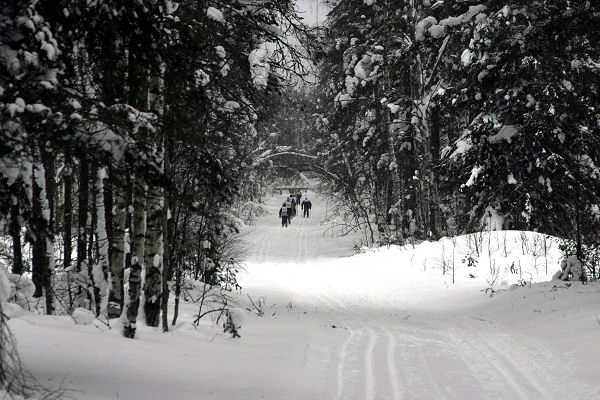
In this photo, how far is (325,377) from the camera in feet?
20.4

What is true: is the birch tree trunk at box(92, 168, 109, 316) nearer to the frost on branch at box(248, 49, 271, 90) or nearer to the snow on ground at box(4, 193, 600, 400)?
the snow on ground at box(4, 193, 600, 400)

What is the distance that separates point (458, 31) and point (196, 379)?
1322 cm

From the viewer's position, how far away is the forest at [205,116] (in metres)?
3.68

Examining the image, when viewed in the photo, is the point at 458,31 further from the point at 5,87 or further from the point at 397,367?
the point at 5,87

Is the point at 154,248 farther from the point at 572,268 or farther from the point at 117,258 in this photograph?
the point at 572,268

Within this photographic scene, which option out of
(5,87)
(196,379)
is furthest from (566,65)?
(5,87)

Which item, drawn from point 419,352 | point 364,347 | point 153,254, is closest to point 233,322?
point 153,254

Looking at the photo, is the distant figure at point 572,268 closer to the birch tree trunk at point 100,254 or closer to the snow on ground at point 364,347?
the snow on ground at point 364,347

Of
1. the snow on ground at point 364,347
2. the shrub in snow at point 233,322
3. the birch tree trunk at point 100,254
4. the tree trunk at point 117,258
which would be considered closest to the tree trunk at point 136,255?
the snow on ground at point 364,347

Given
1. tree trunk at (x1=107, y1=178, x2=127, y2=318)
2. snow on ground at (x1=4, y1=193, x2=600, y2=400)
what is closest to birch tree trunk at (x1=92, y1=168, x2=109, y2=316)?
tree trunk at (x1=107, y1=178, x2=127, y2=318)

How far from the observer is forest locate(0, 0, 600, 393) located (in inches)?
145

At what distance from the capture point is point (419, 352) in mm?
7430

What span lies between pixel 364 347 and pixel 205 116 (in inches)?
182

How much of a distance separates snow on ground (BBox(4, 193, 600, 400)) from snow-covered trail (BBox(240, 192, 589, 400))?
0.07ft
